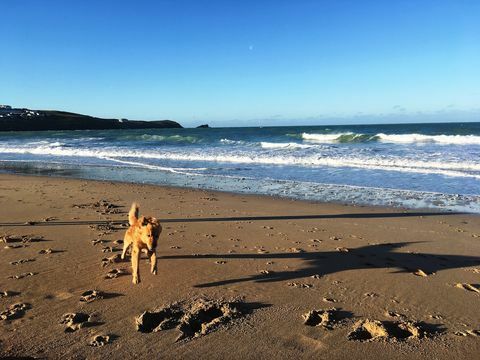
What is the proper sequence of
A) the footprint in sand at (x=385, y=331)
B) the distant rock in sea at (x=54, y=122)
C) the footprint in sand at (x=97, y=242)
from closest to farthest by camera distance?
the footprint in sand at (x=385, y=331) < the footprint in sand at (x=97, y=242) < the distant rock in sea at (x=54, y=122)

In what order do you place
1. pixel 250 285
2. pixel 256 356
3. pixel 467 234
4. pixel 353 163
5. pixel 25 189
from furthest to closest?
1. pixel 353 163
2. pixel 25 189
3. pixel 467 234
4. pixel 250 285
5. pixel 256 356

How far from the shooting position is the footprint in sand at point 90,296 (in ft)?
13.7

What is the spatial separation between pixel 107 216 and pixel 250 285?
4.46 m

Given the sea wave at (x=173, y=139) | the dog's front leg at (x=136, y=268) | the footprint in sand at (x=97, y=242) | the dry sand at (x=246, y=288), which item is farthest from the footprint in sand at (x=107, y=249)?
the sea wave at (x=173, y=139)

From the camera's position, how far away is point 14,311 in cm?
384

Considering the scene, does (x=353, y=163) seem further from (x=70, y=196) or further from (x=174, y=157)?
(x=70, y=196)

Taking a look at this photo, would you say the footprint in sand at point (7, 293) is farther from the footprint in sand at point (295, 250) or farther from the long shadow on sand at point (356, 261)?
the footprint in sand at point (295, 250)

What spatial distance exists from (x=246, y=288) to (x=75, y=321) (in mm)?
1751

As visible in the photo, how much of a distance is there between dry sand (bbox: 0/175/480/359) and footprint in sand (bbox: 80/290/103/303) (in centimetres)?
3

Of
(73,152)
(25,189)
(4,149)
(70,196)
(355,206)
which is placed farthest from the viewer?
(4,149)

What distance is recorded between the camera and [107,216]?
8.13m

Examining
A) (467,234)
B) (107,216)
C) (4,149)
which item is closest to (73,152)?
(4,149)

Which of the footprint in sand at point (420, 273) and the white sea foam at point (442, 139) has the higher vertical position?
the white sea foam at point (442, 139)

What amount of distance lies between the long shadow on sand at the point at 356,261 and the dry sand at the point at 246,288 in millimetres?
26
